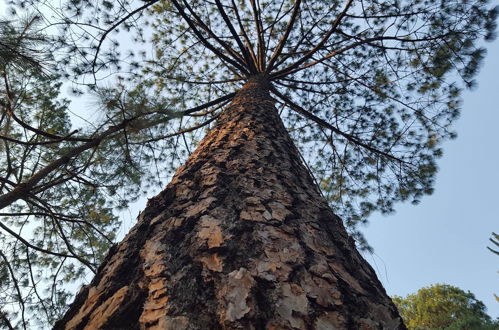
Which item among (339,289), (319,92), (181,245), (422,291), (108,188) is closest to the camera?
(339,289)

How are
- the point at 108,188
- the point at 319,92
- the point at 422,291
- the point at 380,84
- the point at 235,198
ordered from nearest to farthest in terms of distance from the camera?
the point at 235,198 → the point at 108,188 → the point at 380,84 → the point at 319,92 → the point at 422,291

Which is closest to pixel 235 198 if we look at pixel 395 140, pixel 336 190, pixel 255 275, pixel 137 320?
pixel 255 275

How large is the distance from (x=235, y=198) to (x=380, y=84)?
12.5ft

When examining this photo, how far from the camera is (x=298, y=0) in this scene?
376cm

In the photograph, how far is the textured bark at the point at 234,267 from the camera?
0.77 meters

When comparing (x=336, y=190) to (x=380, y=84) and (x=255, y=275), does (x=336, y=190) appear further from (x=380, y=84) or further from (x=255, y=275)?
(x=255, y=275)

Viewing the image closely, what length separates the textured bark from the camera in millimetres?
767

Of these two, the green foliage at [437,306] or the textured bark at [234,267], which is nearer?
the textured bark at [234,267]

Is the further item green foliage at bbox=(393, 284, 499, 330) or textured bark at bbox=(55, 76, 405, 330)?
green foliage at bbox=(393, 284, 499, 330)

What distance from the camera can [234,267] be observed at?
2.90ft

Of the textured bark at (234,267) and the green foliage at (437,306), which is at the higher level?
the green foliage at (437,306)

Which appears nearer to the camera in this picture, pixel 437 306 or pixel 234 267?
pixel 234 267

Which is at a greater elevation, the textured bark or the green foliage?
the green foliage

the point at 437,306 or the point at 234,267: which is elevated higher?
the point at 437,306
